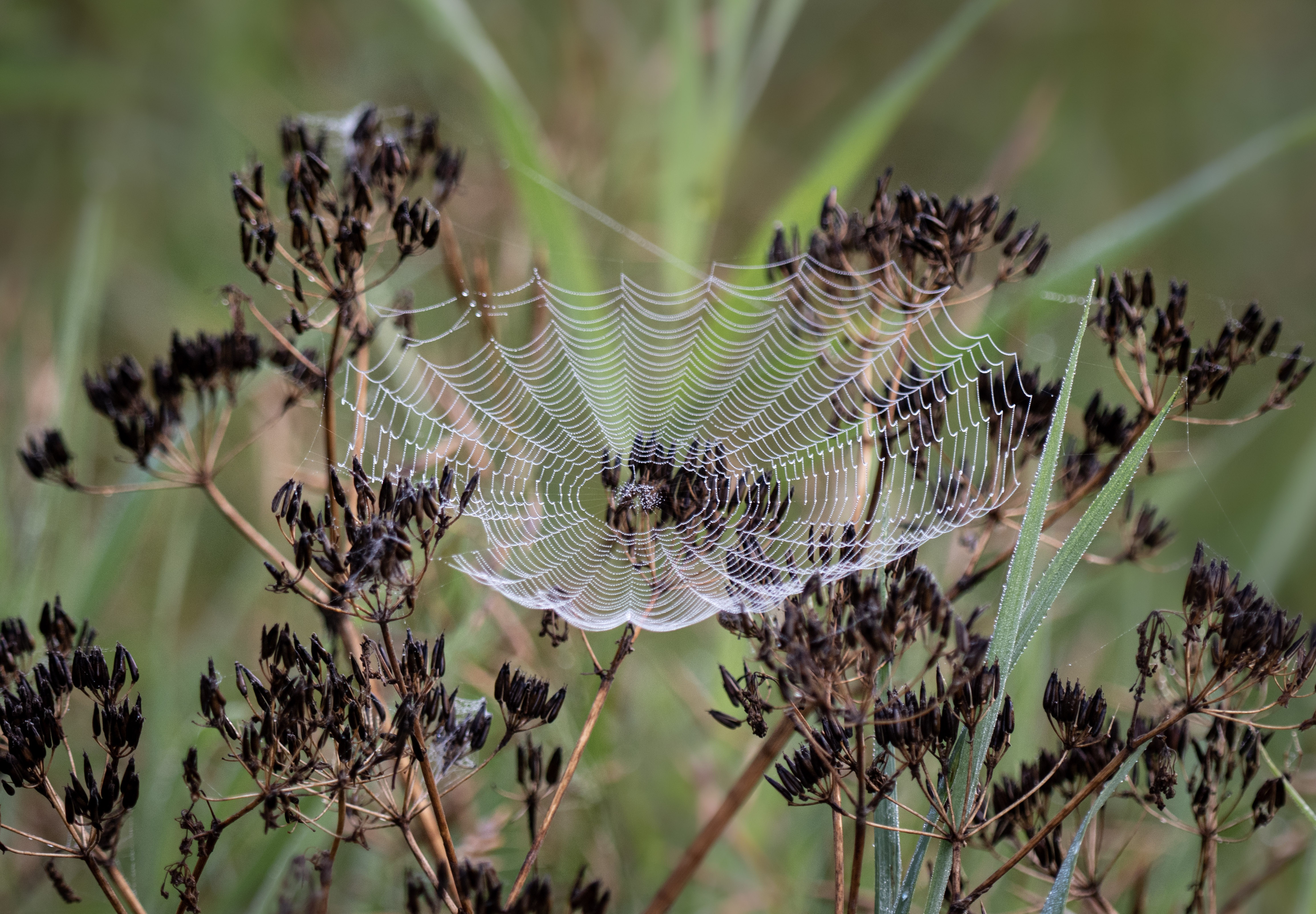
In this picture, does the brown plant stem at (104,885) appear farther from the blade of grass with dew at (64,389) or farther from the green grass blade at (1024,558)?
the blade of grass with dew at (64,389)

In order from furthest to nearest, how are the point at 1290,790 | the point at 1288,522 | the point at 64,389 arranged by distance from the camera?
1. the point at 1288,522
2. the point at 64,389
3. the point at 1290,790

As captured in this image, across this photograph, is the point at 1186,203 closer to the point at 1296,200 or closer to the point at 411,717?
the point at 411,717

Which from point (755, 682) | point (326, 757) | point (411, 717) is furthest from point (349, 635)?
point (755, 682)

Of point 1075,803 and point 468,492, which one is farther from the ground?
point 468,492

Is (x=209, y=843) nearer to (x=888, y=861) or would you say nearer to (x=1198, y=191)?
(x=888, y=861)

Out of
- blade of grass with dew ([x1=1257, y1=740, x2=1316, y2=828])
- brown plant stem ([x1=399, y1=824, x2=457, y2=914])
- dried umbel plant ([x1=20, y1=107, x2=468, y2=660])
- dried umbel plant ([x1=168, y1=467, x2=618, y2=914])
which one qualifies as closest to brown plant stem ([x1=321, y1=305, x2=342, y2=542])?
dried umbel plant ([x1=20, y1=107, x2=468, y2=660])

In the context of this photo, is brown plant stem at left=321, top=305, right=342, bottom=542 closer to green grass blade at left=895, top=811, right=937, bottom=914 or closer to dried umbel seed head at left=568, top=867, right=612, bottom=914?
dried umbel seed head at left=568, top=867, right=612, bottom=914

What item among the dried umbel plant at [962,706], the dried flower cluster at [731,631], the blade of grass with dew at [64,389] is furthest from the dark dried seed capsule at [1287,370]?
the blade of grass with dew at [64,389]

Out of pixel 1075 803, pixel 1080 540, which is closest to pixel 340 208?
pixel 1080 540
